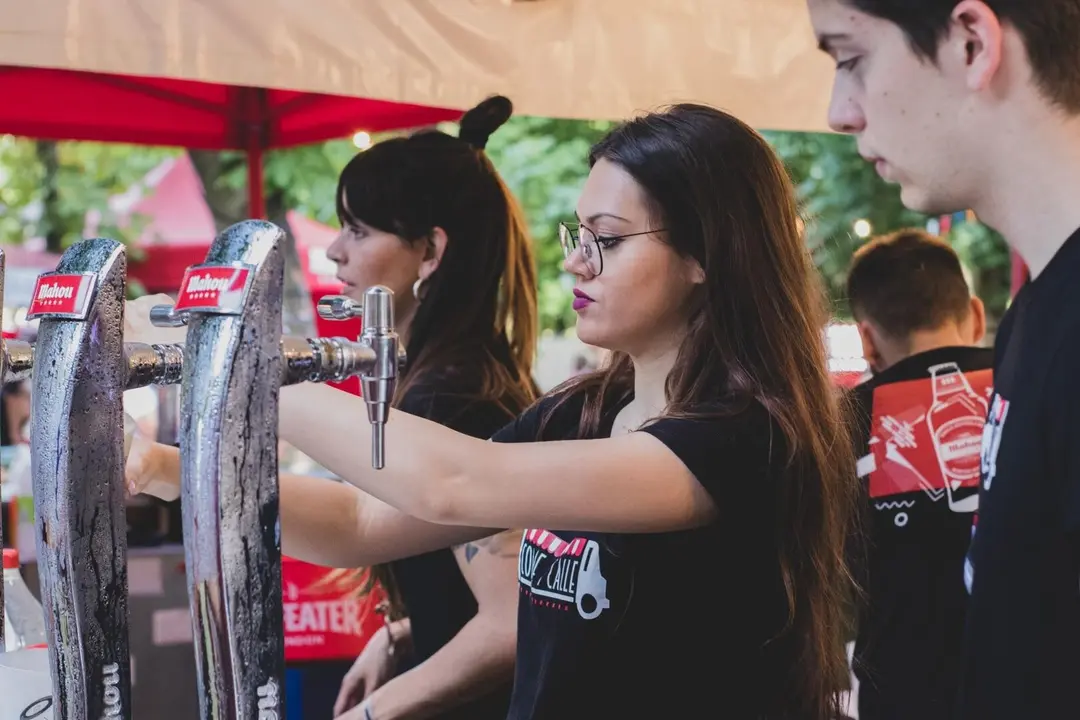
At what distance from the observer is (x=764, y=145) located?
1438 millimetres

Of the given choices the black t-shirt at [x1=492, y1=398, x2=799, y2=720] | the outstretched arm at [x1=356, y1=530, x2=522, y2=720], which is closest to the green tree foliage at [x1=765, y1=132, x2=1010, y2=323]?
the outstretched arm at [x1=356, y1=530, x2=522, y2=720]

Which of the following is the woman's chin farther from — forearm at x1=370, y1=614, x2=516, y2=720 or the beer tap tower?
the beer tap tower

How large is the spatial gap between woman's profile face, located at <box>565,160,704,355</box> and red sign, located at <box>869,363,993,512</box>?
3.94 feet

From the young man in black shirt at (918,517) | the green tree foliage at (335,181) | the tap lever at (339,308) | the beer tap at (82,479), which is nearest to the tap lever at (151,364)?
the beer tap at (82,479)

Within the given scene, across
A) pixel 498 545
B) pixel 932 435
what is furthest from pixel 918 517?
pixel 498 545

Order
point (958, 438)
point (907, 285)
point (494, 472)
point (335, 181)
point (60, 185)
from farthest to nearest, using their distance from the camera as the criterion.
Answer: point (60, 185)
point (335, 181)
point (907, 285)
point (958, 438)
point (494, 472)

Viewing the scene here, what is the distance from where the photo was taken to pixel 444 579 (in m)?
1.87

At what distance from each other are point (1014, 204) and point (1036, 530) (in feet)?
0.94

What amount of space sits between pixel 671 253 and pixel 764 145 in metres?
0.19

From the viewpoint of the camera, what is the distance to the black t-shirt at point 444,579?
5.95 feet

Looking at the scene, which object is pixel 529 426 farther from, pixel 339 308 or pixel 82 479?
pixel 82 479

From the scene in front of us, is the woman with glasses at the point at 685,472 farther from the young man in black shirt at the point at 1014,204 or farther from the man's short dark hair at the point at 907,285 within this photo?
the man's short dark hair at the point at 907,285

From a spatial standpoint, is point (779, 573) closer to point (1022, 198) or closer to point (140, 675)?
point (1022, 198)

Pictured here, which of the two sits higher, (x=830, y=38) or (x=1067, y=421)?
(x=830, y=38)
